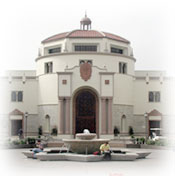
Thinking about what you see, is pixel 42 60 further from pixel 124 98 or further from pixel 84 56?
pixel 124 98

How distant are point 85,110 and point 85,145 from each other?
2425cm

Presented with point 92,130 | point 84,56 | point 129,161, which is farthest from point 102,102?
point 129,161

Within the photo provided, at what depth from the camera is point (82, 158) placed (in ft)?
73.5

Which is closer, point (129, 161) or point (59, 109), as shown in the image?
point (129, 161)

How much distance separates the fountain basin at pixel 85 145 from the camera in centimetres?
2380

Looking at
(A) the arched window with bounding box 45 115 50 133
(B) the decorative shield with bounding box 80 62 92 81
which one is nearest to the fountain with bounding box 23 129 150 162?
(B) the decorative shield with bounding box 80 62 92 81

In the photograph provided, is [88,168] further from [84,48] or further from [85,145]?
[84,48]

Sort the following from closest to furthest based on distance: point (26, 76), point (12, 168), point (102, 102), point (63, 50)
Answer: point (12, 168) < point (102, 102) < point (63, 50) < point (26, 76)

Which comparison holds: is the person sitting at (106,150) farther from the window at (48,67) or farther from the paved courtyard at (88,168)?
the window at (48,67)

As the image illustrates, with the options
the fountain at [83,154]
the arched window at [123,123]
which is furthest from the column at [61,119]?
the fountain at [83,154]

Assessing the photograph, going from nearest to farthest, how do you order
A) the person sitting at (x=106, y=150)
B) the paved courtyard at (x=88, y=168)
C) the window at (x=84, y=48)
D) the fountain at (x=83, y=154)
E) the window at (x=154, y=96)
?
the paved courtyard at (x=88, y=168) < the fountain at (x=83, y=154) < the person sitting at (x=106, y=150) < the window at (x=84, y=48) < the window at (x=154, y=96)

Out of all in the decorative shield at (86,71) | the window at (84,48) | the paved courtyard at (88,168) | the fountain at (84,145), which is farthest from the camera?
the window at (84,48)

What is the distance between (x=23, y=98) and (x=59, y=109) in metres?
9.21

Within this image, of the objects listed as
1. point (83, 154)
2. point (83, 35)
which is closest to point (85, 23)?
point (83, 35)
